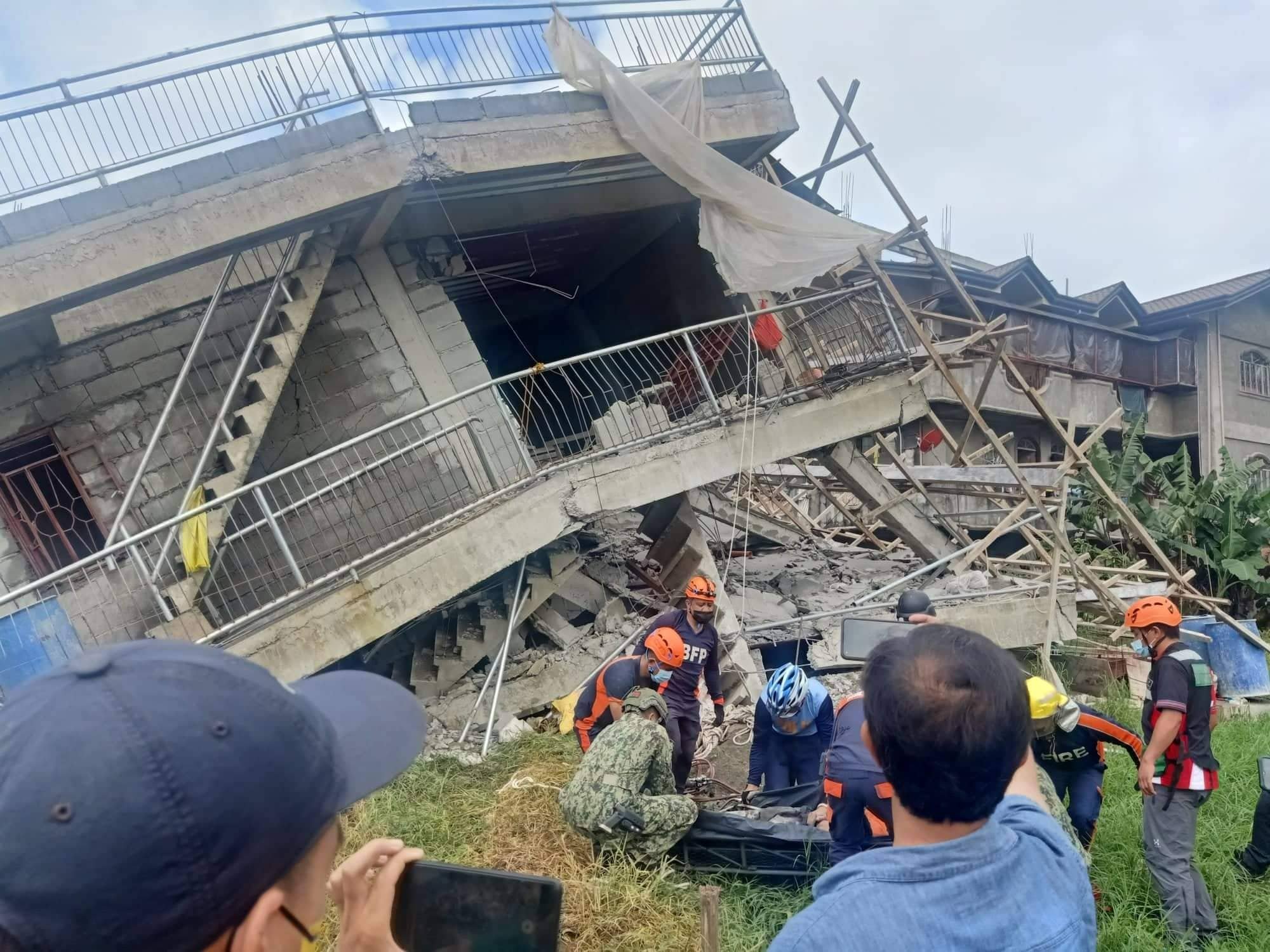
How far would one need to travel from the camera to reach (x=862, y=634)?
4.07 meters

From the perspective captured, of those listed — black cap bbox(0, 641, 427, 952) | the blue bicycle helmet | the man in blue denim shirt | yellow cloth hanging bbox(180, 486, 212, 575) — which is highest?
black cap bbox(0, 641, 427, 952)

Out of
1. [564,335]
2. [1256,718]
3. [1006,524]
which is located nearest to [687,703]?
[1006,524]

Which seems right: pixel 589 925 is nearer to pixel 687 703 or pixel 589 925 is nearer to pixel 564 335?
pixel 687 703

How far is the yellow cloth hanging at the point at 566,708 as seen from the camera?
675cm

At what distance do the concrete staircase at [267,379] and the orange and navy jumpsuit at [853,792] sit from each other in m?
5.25

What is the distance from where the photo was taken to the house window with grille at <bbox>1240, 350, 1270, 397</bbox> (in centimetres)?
2109

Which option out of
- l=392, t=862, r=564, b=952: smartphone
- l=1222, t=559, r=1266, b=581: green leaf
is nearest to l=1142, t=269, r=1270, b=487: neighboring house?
l=1222, t=559, r=1266, b=581: green leaf

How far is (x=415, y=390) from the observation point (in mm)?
8164

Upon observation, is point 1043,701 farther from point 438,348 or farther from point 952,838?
point 438,348

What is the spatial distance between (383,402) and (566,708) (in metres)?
3.72

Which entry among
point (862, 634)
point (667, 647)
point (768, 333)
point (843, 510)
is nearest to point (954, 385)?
point (768, 333)


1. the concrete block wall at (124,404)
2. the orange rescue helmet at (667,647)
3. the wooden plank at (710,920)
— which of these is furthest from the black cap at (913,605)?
the concrete block wall at (124,404)

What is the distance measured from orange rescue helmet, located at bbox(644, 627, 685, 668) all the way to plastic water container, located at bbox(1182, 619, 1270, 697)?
6.07 meters

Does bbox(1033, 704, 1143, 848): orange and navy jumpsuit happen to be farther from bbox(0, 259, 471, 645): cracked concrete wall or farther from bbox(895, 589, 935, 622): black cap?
bbox(0, 259, 471, 645): cracked concrete wall
